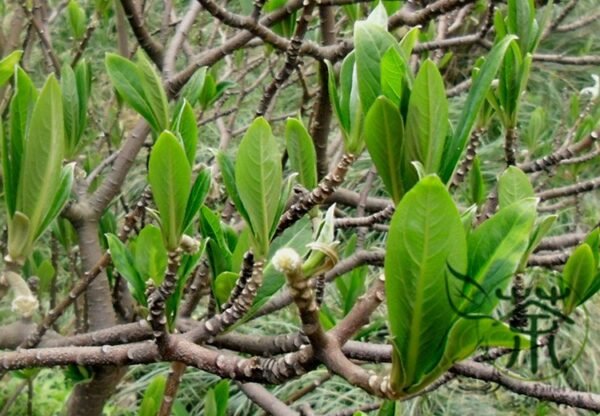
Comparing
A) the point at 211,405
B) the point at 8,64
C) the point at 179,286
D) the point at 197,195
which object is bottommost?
the point at 211,405

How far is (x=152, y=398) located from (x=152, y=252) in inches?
11.6

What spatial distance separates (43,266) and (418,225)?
1154 millimetres

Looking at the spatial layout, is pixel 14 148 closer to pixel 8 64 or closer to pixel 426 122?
pixel 8 64

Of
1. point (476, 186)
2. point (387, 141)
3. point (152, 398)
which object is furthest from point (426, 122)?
point (476, 186)

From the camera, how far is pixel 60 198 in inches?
31.1

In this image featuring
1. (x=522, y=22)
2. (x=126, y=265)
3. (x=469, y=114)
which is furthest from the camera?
(x=522, y=22)

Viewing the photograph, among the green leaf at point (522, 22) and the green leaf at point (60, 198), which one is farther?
the green leaf at point (522, 22)

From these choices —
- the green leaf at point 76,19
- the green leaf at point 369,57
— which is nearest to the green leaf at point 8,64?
the green leaf at point 369,57

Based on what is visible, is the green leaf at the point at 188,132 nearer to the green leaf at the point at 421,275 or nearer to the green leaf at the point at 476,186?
the green leaf at the point at 421,275

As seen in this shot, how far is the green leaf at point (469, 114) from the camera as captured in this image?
562 millimetres

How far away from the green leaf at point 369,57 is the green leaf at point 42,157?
11.0 inches

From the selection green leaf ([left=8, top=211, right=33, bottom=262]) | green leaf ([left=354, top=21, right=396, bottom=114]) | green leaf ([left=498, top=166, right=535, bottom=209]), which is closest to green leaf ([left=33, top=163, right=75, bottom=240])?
green leaf ([left=8, top=211, right=33, bottom=262])

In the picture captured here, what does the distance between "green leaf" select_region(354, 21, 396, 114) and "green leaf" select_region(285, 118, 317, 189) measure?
161mm

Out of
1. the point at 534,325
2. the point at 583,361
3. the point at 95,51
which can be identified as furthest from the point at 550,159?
the point at 95,51
